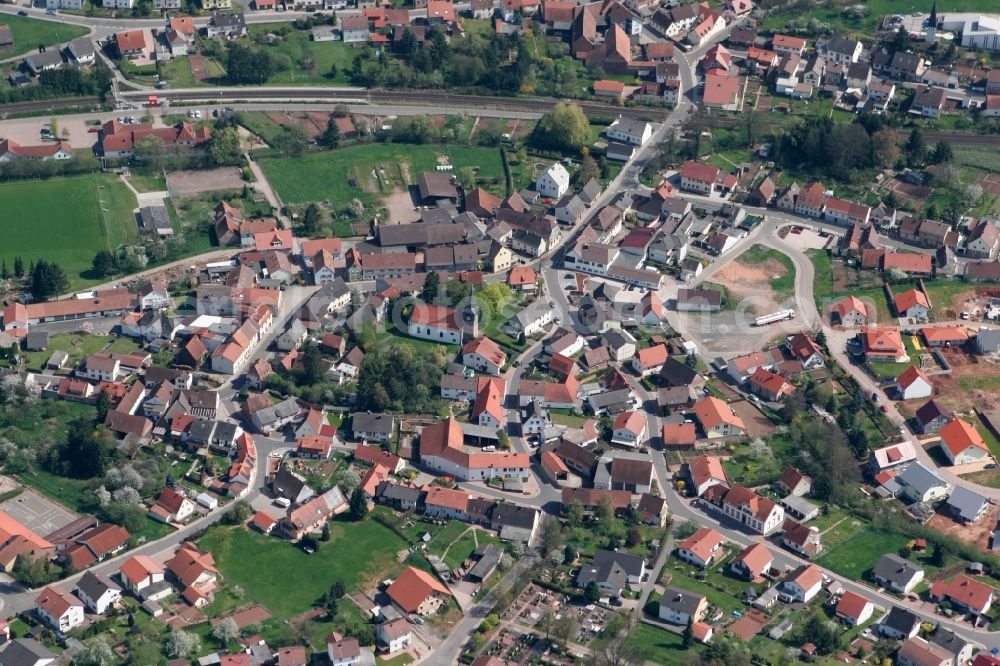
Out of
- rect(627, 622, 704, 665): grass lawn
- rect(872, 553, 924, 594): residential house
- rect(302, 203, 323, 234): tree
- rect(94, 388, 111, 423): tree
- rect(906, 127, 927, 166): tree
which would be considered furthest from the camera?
rect(906, 127, 927, 166): tree

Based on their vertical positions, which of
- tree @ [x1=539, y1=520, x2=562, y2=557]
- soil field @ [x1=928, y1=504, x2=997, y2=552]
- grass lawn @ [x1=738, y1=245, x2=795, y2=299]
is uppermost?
grass lawn @ [x1=738, y1=245, x2=795, y2=299]

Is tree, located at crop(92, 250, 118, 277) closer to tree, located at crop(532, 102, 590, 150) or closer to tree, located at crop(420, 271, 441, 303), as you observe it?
tree, located at crop(420, 271, 441, 303)

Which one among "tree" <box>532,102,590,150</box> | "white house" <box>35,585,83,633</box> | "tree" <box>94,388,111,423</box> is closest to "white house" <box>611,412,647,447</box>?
"tree" <box>94,388,111,423</box>

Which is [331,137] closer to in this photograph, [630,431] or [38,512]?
[630,431]

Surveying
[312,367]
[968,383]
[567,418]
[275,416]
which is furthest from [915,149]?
[275,416]

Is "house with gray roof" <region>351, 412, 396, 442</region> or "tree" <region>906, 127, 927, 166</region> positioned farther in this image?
"tree" <region>906, 127, 927, 166</region>

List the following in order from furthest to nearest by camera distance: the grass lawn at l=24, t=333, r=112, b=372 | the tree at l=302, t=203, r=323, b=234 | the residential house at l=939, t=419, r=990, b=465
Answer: the tree at l=302, t=203, r=323, b=234 → the grass lawn at l=24, t=333, r=112, b=372 → the residential house at l=939, t=419, r=990, b=465

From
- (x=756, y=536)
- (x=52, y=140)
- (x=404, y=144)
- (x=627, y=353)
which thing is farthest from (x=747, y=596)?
(x=52, y=140)

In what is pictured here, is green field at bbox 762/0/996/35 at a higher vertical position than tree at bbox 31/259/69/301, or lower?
higher

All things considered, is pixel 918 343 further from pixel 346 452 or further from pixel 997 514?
pixel 346 452
